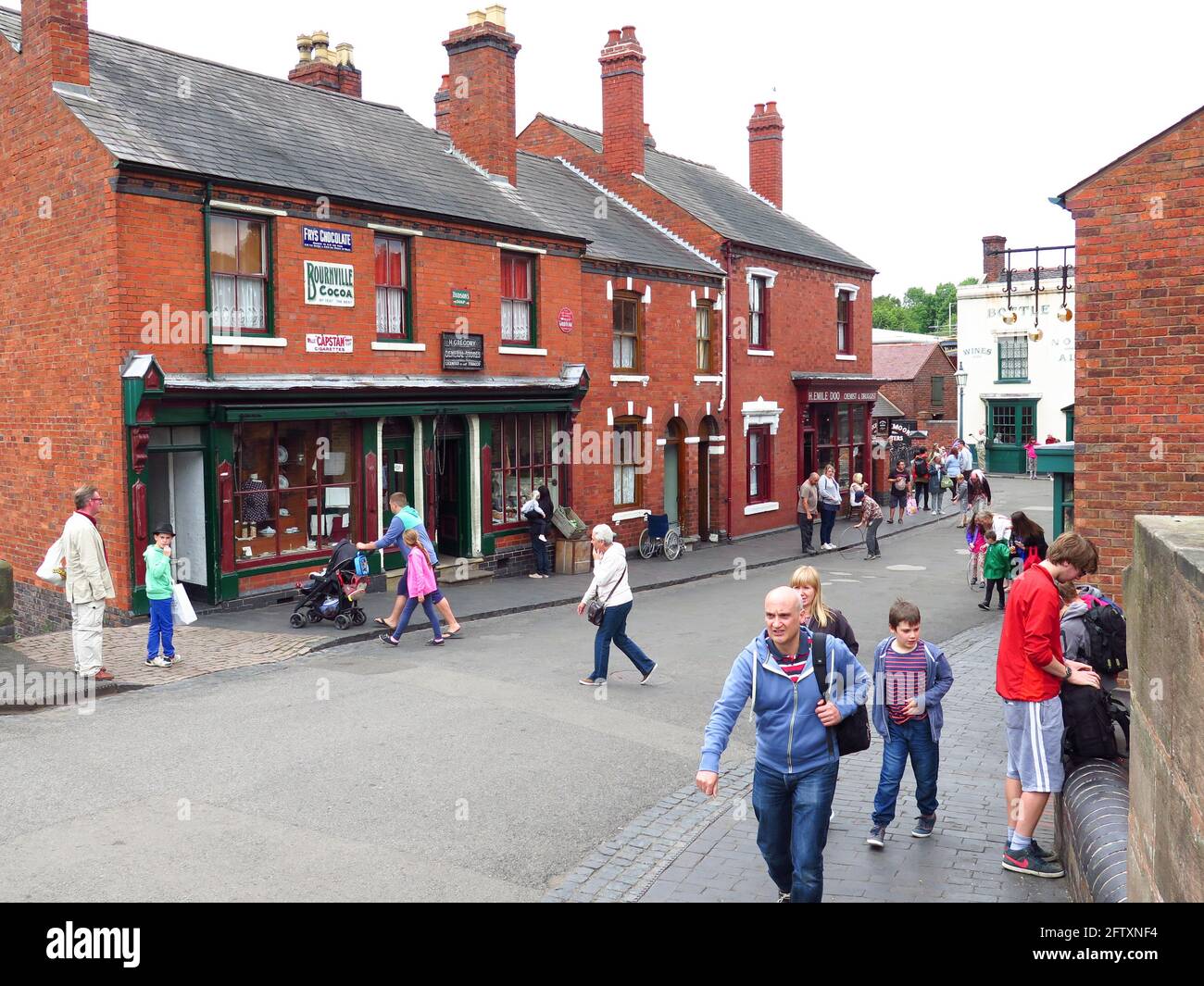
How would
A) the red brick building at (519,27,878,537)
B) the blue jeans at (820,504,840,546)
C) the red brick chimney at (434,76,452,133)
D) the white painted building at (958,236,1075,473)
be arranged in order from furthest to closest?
the white painted building at (958,236,1075,473)
the red brick chimney at (434,76,452,133)
the red brick building at (519,27,878,537)
the blue jeans at (820,504,840,546)

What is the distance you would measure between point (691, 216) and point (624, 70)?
14.2 feet

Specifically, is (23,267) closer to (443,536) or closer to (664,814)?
(443,536)

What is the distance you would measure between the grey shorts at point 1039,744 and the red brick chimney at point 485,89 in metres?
18.2

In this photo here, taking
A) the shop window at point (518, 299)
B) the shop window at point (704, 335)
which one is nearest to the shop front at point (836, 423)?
the shop window at point (704, 335)

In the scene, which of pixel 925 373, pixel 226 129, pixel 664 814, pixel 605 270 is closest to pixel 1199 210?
pixel 664 814

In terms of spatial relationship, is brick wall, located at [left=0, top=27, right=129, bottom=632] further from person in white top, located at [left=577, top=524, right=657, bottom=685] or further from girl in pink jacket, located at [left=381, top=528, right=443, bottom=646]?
person in white top, located at [left=577, top=524, right=657, bottom=685]

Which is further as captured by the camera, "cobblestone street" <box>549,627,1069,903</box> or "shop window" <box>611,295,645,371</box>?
"shop window" <box>611,295,645,371</box>

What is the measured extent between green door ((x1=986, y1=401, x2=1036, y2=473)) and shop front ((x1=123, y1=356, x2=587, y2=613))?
34200mm

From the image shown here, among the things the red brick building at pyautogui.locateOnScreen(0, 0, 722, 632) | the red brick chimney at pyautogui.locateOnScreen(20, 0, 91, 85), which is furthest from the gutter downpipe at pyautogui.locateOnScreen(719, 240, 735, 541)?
the red brick chimney at pyautogui.locateOnScreen(20, 0, 91, 85)

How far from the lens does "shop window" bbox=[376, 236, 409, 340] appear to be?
18.1 meters

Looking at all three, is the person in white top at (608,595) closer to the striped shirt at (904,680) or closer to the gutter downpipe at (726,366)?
the striped shirt at (904,680)

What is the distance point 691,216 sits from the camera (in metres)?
27.5

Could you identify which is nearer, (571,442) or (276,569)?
(276,569)

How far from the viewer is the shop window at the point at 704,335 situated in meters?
27.1
